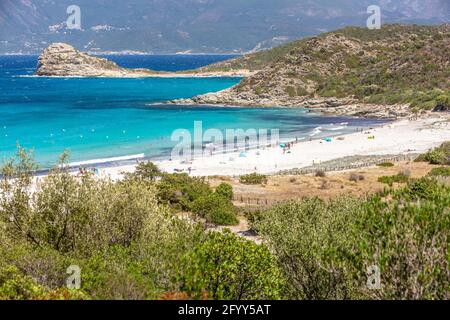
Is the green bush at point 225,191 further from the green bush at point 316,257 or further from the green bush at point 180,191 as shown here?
the green bush at point 316,257

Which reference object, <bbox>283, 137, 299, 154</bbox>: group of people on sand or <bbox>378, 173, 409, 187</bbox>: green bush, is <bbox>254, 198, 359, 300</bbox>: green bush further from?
<bbox>283, 137, 299, 154</bbox>: group of people on sand

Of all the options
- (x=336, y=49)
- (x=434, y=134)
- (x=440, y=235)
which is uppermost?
(x=336, y=49)

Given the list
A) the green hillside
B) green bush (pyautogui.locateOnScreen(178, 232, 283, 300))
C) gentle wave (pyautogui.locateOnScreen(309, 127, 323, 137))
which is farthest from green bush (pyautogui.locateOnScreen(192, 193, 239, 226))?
the green hillside

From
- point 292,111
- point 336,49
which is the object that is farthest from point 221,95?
point 336,49

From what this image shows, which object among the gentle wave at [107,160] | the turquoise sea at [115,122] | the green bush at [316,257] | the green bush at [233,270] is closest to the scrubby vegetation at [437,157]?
the turquoise sea at [115,122]

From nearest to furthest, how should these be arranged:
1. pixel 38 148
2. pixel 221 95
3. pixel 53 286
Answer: pixel 53 286 < pixel 38 148 < pixel 221 95

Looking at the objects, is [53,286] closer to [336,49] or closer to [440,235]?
[440,235]

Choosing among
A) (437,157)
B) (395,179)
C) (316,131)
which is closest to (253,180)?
(395,179)
